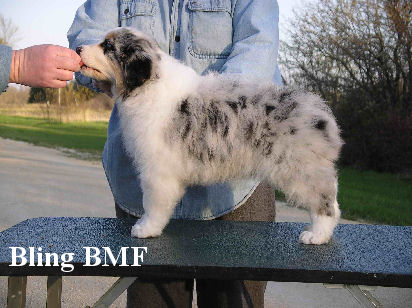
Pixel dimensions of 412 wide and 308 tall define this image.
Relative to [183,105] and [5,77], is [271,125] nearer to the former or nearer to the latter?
[183,105]

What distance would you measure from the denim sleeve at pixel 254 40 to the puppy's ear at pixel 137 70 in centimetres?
58

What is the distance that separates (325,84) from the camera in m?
19.3

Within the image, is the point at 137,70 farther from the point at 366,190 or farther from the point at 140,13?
the point at 366,190

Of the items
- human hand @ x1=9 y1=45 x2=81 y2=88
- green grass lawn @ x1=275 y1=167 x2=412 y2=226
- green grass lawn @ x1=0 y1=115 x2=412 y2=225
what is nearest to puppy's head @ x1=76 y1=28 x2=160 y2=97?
human hand @ x1=9 y1=45 x2=81 y2=88

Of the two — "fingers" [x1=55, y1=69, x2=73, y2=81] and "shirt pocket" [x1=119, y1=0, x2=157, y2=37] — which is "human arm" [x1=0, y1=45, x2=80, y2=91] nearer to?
"fingers" [x1=55, y1=69, x2=73, y2=81]

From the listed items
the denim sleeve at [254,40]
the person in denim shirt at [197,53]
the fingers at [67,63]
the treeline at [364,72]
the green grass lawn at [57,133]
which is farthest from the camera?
the green grass lawn at [57,133]

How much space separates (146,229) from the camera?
313 cm

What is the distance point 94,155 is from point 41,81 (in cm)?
1695

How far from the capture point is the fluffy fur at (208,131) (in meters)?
2.91

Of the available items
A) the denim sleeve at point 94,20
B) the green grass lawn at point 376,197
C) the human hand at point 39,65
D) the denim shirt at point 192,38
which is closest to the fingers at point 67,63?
the human hand at point 39,65

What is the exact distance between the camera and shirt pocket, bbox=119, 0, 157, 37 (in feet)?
11.9

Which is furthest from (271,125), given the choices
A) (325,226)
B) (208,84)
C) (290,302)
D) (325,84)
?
(325,84)

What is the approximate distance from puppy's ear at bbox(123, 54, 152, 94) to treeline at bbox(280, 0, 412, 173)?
45.0ft

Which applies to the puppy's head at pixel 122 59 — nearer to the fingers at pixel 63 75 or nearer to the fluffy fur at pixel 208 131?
the fluffy fur at pixel 208 131
